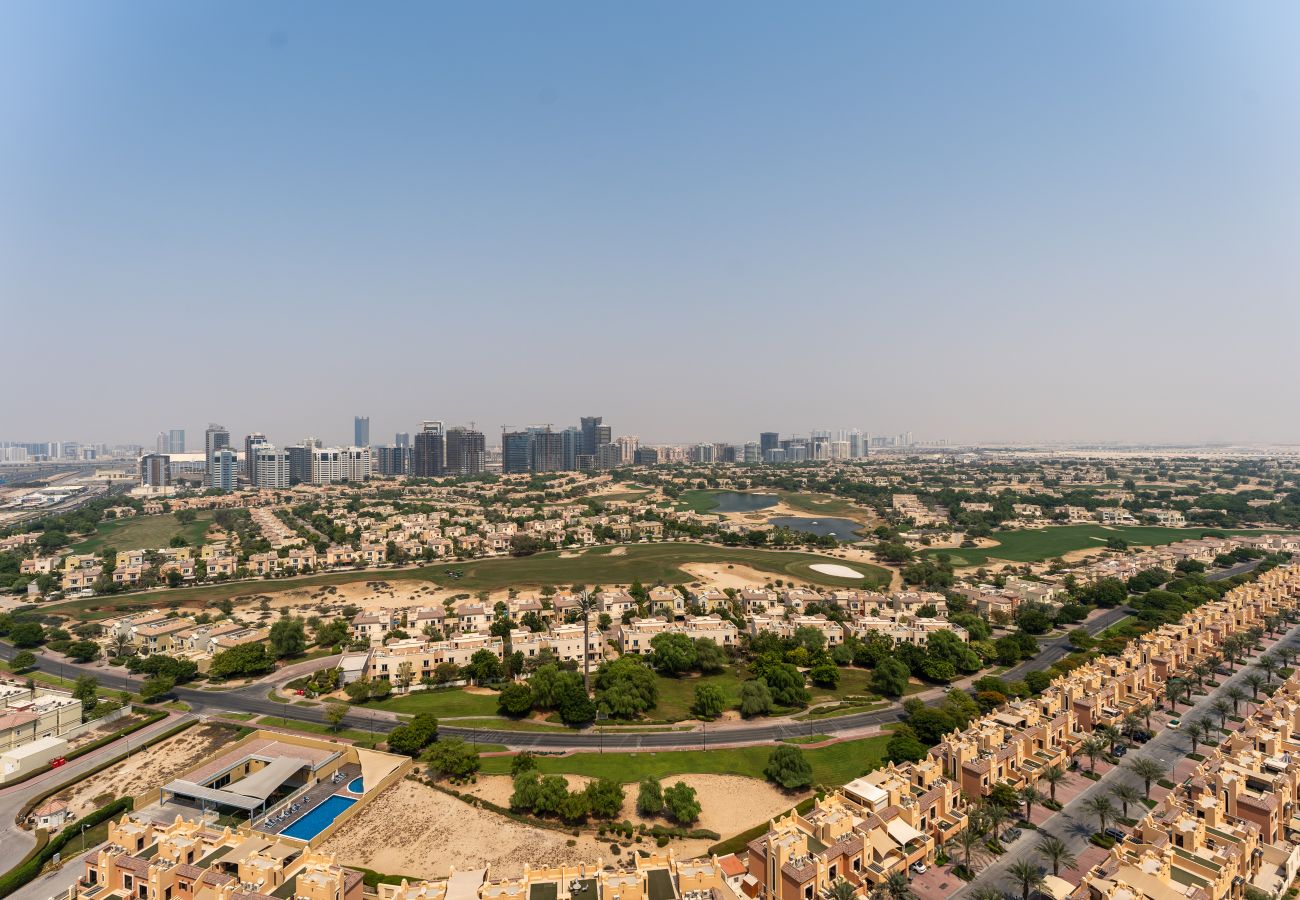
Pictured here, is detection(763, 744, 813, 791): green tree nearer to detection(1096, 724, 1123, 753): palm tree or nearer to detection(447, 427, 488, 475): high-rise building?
detection(1096, 724, 1123, 753): palm tree

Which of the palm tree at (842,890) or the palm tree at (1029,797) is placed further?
the palm tree at (1029,797)

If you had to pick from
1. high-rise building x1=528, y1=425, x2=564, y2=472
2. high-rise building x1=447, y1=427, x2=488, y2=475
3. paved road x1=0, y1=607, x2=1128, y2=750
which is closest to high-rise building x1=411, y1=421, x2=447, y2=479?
high-rise building x1=447, y1=427, x2=488, y2=475

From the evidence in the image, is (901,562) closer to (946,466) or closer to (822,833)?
(822,833)

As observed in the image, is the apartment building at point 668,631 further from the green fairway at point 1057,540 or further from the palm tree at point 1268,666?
the green fairway at point 1057,540

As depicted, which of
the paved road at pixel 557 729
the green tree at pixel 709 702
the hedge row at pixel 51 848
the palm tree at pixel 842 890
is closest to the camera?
the palm tree at pixel 842 890

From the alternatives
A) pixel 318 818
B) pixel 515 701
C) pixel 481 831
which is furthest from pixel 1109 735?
pixel 318 818

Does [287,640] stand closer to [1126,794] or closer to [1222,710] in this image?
[1126,794]

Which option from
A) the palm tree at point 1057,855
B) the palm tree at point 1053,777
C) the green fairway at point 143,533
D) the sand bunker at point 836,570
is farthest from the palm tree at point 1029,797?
the green fairway at point 143,533
